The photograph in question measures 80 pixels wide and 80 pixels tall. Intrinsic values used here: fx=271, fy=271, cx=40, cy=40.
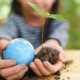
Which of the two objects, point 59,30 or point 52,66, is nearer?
point 52,66

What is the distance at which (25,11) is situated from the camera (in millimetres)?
1467

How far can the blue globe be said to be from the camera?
0.81m

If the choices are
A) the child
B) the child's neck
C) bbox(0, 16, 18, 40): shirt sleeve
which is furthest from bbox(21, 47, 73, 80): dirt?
the child's neck

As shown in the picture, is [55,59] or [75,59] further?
[75,59]

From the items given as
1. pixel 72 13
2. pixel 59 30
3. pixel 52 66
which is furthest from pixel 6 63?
pixel 72 13

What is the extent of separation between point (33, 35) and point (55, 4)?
0.71 ft

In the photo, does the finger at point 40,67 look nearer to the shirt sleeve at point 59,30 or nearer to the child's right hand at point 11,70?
the child's right hand at point 11,70

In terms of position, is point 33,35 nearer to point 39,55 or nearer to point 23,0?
point 23,0

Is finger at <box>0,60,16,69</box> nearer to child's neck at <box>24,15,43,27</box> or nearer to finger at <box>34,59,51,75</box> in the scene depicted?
finger at <box>34,59,51,75</box>

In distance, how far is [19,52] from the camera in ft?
2.65

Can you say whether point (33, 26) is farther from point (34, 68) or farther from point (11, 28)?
point (34, 68)

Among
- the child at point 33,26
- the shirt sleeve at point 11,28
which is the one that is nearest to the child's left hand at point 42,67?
the child at point 33,26

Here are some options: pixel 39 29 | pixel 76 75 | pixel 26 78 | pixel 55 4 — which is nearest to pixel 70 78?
pixel 76 75

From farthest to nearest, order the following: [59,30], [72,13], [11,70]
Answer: [72,13] < [59,30] < [11,70]
